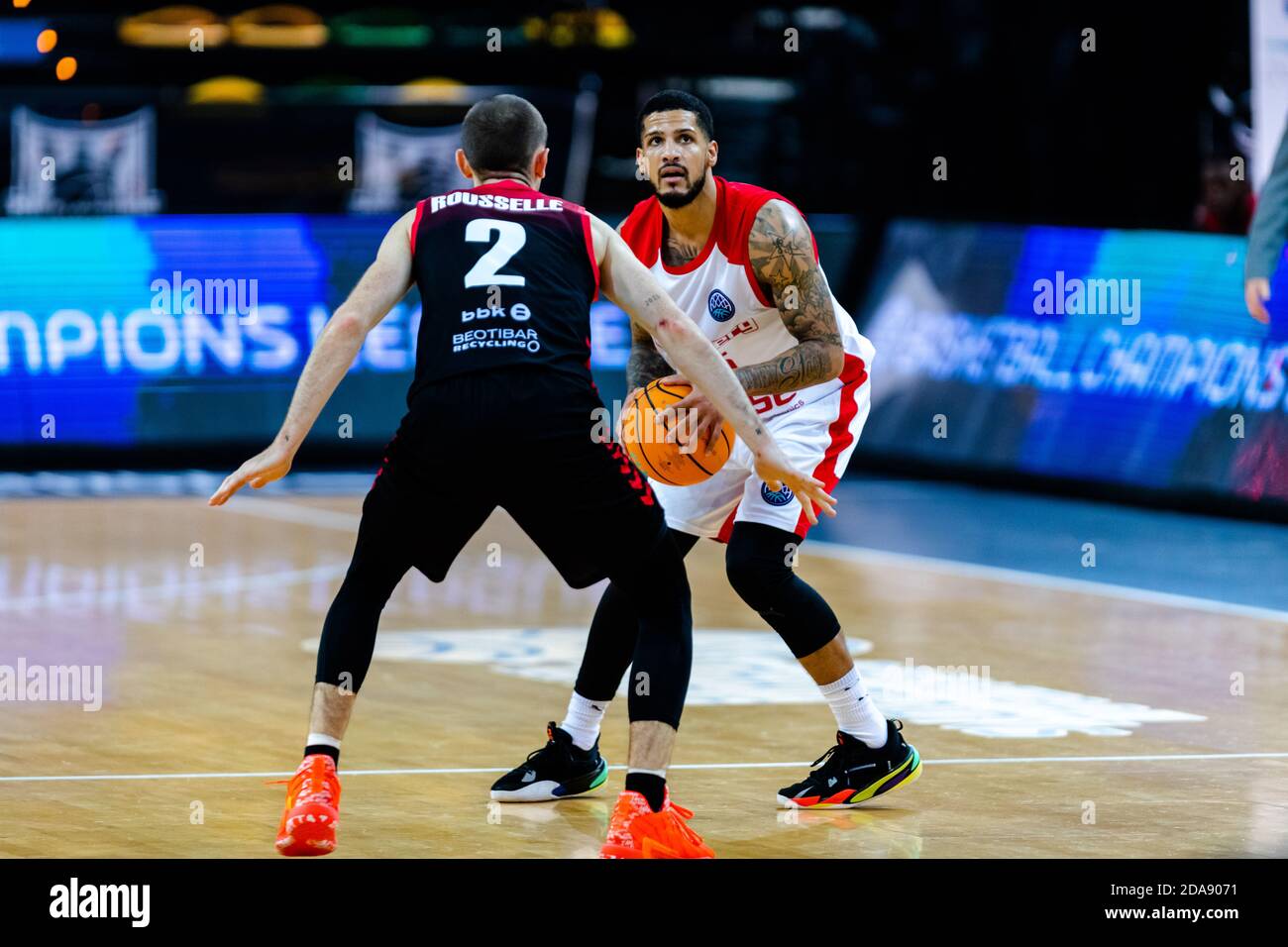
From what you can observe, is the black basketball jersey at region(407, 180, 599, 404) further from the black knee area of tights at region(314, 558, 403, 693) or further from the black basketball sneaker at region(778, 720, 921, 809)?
the black basketball sneaker at region(778, 720, 921, 809)

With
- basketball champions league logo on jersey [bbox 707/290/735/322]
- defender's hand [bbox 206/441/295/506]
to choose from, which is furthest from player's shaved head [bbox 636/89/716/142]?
defender's hand [bbox 206/441/295/506]

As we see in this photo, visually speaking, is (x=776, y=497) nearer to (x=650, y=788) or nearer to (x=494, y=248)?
(x=650, y=788)

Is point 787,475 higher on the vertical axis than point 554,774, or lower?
higher

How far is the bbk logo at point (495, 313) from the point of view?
627 cm

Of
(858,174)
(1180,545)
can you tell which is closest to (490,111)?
(1180,545)

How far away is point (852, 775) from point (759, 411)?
1.25 metres

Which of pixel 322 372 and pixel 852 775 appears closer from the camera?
pixel 322 372

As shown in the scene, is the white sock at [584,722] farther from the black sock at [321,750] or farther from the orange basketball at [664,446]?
the black sock at [321,750]

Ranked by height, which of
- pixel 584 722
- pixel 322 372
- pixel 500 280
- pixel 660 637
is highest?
pixel 500 280

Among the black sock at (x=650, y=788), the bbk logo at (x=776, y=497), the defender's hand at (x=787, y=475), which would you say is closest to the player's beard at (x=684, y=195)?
the bbk logo at (x=776, y=497)

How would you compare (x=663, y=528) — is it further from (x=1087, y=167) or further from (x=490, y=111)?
(x=1087, y=167)

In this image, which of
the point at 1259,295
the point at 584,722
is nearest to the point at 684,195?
the point at 584,722

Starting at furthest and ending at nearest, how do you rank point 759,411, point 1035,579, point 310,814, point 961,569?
point 961,569, point 1035,579, point 759,411, point 310,814

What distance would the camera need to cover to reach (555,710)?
29.4 ft
